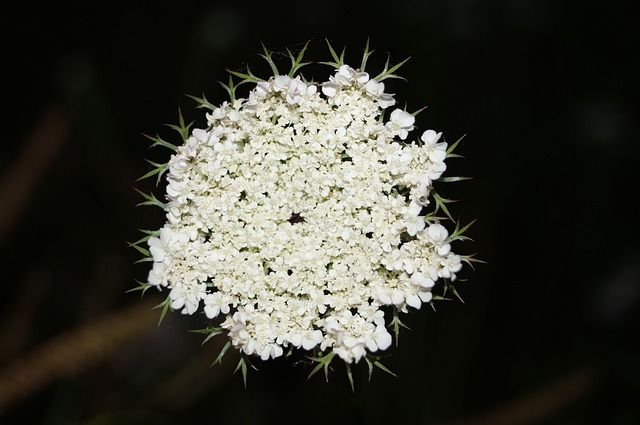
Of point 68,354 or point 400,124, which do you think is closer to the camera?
point 400,124

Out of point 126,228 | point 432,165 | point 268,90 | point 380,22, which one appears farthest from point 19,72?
point 432,165

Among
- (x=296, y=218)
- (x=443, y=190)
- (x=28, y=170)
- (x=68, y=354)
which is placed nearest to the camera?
(x=296, y=218)

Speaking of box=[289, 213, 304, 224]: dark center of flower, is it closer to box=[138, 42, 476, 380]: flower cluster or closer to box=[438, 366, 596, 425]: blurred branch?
box=[138, 42, 476, 380]: flower cluster

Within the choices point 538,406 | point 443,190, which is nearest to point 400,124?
point 538,406

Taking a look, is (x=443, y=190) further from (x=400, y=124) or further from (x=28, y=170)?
(x=28, y=170)

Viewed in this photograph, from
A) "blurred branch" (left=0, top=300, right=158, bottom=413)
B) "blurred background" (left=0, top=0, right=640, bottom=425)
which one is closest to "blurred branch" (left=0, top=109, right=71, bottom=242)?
"blurred background" (left=0, top=0, right=640, bottom=425)

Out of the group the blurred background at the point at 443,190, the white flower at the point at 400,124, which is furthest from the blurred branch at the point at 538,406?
the white flower at the point at 400,124
